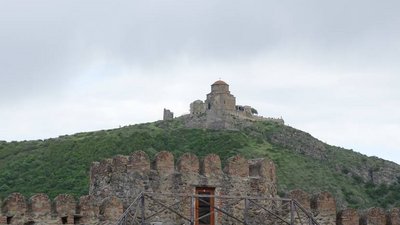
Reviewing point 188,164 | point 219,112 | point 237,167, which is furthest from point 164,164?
point 219,112

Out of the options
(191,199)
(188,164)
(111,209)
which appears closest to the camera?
(111,209)

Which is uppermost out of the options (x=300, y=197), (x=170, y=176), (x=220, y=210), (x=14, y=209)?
(x=170, y=176)

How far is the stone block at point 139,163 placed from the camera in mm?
24672

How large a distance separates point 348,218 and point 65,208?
9882 mm

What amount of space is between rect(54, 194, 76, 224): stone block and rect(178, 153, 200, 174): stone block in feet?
13.6

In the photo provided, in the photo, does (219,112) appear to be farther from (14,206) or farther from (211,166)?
(14,206)

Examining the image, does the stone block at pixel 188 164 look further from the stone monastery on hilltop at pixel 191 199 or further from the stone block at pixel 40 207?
the stone block at pixel 40 207

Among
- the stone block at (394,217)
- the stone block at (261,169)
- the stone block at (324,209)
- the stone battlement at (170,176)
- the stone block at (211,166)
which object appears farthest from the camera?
the stone block at (394,217)

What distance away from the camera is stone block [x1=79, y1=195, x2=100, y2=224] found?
22.7 metres

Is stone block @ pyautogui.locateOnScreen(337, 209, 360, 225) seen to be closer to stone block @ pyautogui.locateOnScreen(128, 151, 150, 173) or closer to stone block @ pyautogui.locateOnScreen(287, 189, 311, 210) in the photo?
stone block @ pyautogui.locateOnScreen(287, 189, 311, 210)

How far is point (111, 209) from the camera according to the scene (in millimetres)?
23297

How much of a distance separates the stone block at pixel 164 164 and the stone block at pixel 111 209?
2.06 m

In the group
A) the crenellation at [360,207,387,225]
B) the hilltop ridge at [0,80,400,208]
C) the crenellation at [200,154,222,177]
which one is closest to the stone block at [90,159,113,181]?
the crenellation at [200,154,222,177]

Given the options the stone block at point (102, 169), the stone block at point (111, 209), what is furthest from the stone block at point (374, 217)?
the stone block at point (102, 169)
